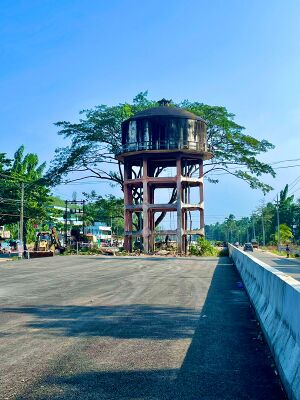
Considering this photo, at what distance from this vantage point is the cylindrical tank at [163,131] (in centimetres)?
5322

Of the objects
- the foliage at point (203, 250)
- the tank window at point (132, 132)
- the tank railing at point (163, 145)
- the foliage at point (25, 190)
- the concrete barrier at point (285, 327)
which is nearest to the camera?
the concrete barrier at point (285, 327)

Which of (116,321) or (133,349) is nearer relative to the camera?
(133,349)

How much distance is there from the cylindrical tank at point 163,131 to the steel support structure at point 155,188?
46.0 inches

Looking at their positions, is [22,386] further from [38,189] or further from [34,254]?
[38,189]

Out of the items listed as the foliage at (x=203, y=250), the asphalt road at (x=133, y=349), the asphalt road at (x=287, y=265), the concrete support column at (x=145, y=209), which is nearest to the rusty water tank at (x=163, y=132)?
the concrete support column at (x=145, y=209)

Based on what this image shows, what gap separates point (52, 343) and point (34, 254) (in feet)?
134

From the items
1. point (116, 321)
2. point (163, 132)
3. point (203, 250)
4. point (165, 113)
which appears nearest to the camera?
point (116, 321)

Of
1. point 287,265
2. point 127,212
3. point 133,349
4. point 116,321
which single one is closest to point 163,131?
point 127,212

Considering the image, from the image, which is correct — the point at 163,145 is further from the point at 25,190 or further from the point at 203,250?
the point at 25,190

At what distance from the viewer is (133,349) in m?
7.73

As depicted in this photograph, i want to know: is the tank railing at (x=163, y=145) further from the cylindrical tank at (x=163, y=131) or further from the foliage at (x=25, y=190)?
the foliage at (x=25, y=190)

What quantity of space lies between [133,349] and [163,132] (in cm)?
4659

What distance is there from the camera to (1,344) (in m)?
8.14

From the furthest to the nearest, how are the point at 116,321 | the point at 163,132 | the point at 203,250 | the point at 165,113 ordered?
1. the point at 165,113
2. the point at 163,132
3. the point at 203,250
4. the point at 116,321
